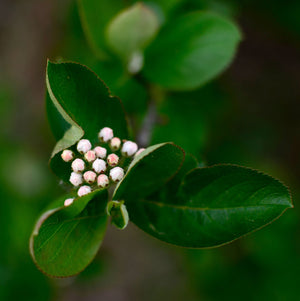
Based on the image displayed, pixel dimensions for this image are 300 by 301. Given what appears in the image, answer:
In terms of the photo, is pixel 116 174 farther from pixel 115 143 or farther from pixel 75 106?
pixel 75 106

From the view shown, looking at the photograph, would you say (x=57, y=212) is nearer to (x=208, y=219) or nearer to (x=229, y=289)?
(x=208, y=219)

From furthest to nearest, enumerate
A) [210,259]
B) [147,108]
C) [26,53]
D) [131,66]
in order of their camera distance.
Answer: [26,53]
[210,259]
[147,108]
[131,66]

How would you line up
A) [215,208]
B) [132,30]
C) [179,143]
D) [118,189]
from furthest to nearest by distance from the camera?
1. [179,143]
2. [132,30]
3. [215,208]
4. [118,189]

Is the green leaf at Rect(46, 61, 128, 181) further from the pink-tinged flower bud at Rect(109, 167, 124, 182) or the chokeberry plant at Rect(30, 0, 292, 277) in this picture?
the pink-tinged flower bud at Rect(109, 167, 124, 182)

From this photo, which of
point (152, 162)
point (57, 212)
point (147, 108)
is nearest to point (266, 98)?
point (147, 108)

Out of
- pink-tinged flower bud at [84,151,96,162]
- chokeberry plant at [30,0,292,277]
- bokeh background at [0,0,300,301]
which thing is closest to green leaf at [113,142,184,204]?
chokeberry plant at [30,0,292,277]

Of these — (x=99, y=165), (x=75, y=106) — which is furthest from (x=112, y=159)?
(x=75, y=106)

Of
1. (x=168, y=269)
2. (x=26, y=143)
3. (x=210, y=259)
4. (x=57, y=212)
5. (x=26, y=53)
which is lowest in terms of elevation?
(x=168, y=269)

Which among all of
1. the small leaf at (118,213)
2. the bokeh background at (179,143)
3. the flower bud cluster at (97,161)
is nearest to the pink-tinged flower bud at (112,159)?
the flower bud cluster at (97,161)
